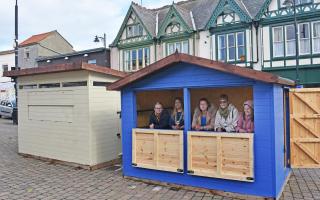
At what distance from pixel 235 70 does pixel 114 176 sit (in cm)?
407

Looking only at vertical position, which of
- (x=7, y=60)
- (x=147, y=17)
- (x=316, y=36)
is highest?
(x=147, y=17)

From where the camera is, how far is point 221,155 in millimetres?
6082

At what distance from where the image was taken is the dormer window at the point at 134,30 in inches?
1037

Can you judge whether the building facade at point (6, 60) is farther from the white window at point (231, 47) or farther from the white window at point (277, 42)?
the white window at point (277, 42)

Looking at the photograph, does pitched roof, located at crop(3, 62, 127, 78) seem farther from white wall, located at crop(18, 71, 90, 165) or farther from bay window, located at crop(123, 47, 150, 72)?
bay window, located at crop(123, 47, 150, 72)

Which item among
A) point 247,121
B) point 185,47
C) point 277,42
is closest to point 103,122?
point 247,121

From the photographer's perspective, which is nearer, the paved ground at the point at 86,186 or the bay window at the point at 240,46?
the paved ground at the point at 86,186

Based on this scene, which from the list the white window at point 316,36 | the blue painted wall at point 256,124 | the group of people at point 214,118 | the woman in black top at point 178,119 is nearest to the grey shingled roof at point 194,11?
the white window at point 316,36

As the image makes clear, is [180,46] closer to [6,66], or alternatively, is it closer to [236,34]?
[236,34]

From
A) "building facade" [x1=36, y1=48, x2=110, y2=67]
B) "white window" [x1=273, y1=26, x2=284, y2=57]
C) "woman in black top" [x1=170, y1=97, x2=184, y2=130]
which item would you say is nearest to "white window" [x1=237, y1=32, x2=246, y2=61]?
Result: "white window" [x1=273, y1=26, x2=284, y2=57]

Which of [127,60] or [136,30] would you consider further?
[127,60]

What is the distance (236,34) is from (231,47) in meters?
0.94

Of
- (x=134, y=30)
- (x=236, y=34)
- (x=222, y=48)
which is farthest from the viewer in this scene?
(x=134, y=30)

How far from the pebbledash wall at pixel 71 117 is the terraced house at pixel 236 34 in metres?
13.7
